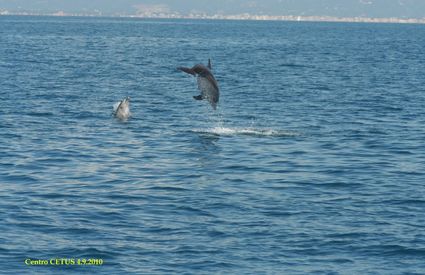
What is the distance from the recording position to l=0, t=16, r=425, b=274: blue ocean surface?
20.0 meters

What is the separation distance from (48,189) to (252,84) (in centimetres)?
4061

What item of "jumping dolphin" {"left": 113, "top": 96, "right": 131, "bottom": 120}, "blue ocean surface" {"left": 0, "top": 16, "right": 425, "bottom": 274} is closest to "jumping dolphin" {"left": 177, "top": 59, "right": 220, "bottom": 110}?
"blue ocean surface" {"left": 0, "top": 16, "right": 425, "bottom": 274}

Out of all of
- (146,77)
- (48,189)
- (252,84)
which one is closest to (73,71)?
(146,77)

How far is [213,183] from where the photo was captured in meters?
27.7

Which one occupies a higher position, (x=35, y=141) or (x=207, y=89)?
(x=207, y=89)

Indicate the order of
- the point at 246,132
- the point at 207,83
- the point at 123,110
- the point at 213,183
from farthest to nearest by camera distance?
the point at 123,110
the point at 246,132
the point at 207,83
the point at 213,183

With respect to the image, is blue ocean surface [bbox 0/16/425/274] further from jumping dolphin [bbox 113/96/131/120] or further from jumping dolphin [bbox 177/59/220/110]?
jumping dolphin [bbox 177/59/220/110]

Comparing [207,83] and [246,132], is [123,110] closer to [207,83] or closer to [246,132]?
[246,132]

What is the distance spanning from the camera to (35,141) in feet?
115

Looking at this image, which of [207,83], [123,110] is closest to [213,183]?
[207,83]

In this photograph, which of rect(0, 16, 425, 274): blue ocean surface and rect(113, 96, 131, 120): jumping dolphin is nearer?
rect(0, 16, 425, 274): blue ocean surface

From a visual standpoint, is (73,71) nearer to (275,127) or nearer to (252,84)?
(252,84)

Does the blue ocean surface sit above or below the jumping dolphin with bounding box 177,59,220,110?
below

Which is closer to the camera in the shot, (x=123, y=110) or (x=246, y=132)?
(x=246, y=132)
